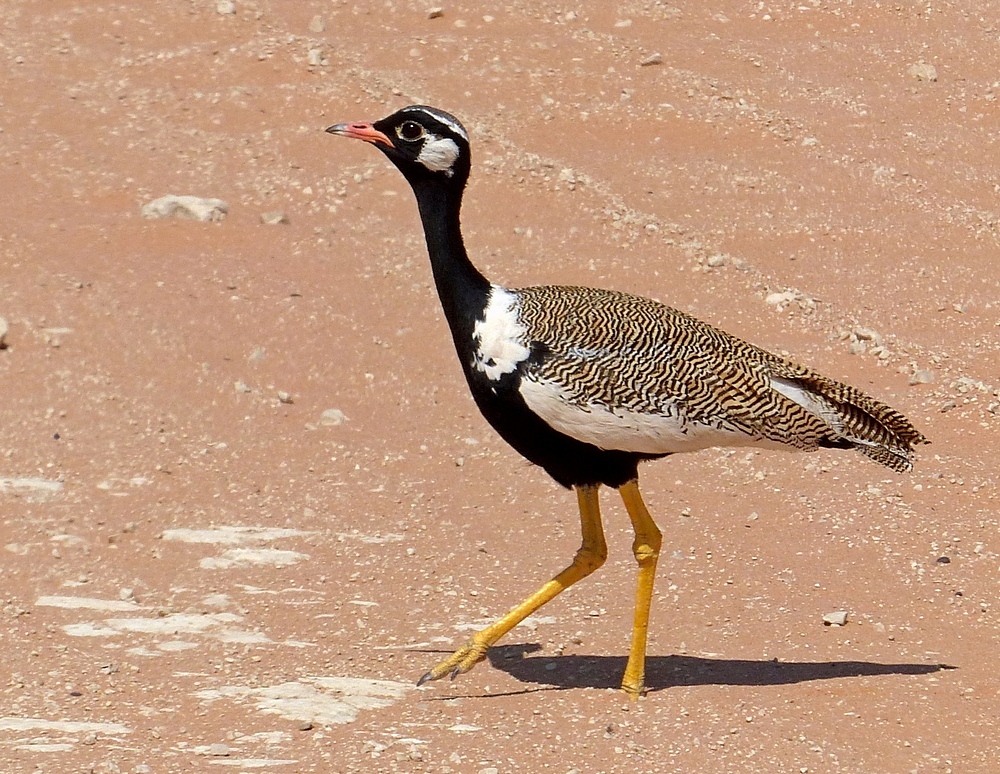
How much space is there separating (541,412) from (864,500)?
3.20m

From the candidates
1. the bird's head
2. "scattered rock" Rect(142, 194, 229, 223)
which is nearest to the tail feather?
the bird's head

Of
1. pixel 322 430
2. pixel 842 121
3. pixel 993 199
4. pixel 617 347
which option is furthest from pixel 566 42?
pixel 617 347

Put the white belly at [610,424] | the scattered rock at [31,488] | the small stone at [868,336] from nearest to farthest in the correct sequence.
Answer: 1. the white belly at [610,424]
2. the scattered rock at [31,488]
3. the small stone at [868,336]

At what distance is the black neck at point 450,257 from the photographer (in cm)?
728

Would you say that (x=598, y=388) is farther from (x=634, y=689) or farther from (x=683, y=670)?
(x=683, y=670)

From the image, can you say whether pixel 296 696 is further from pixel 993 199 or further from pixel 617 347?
pixel 993 199

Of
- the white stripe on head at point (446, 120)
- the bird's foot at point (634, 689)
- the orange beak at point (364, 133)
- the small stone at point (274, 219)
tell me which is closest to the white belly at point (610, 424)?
the bird's foot at point (634, 689)

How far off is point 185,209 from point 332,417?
322 centimetres

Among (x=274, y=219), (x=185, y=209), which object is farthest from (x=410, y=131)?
(x=185, y=209)

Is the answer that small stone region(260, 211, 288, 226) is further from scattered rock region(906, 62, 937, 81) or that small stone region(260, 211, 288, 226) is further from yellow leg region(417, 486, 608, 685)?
scattered rock region(906, 62, 937, 81)

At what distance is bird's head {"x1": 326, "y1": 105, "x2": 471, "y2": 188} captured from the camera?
7348 mm

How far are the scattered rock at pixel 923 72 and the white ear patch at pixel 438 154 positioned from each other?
10.1 m

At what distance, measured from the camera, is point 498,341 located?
23.2 feet

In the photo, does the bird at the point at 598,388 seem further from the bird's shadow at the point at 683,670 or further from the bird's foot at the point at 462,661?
the bird's shadow at the point at 683,670
